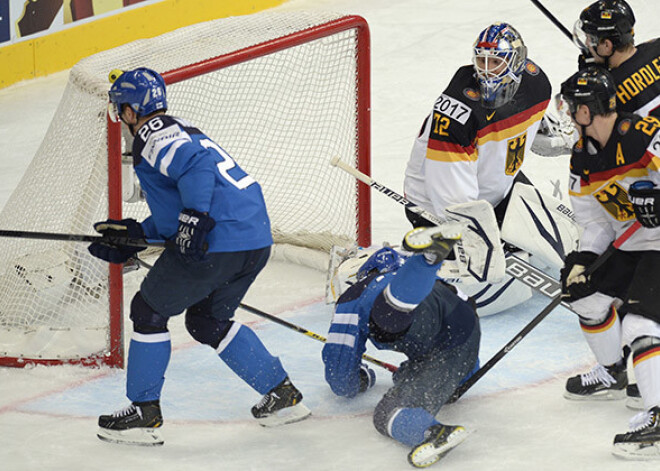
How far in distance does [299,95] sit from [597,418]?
7.73ft

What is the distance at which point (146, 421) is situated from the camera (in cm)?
370

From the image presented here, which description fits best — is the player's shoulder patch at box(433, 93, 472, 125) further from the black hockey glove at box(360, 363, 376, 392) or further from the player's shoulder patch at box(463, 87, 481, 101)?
the black hockey glove at box(360, 363, 376, 392)

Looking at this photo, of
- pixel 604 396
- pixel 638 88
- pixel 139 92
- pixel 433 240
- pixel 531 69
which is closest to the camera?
pixel 433 240

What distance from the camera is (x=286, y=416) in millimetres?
3840

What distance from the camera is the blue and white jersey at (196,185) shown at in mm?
3516

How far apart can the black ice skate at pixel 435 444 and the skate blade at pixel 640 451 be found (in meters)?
0.43

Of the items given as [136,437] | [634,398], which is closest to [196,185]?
[136,437]

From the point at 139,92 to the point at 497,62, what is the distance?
4.27 feet

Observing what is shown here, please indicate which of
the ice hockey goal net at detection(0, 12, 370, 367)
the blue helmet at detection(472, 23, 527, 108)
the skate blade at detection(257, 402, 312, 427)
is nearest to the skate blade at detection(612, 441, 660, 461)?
the skate blade at detection(257, 402, 312, 427)

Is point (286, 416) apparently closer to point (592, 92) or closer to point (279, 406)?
point (279, 406)

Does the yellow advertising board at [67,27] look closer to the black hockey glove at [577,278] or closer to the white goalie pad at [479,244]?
the white goalie pad at [479,244]

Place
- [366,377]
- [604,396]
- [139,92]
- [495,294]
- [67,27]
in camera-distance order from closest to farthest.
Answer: [139,92] < [604,396] < [366,377] < [495,294] < [67,27]

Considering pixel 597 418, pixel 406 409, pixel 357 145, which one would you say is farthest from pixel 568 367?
pixel 357 145

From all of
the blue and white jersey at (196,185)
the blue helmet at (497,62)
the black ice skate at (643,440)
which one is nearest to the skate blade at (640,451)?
the black ice skate at (643,440)
